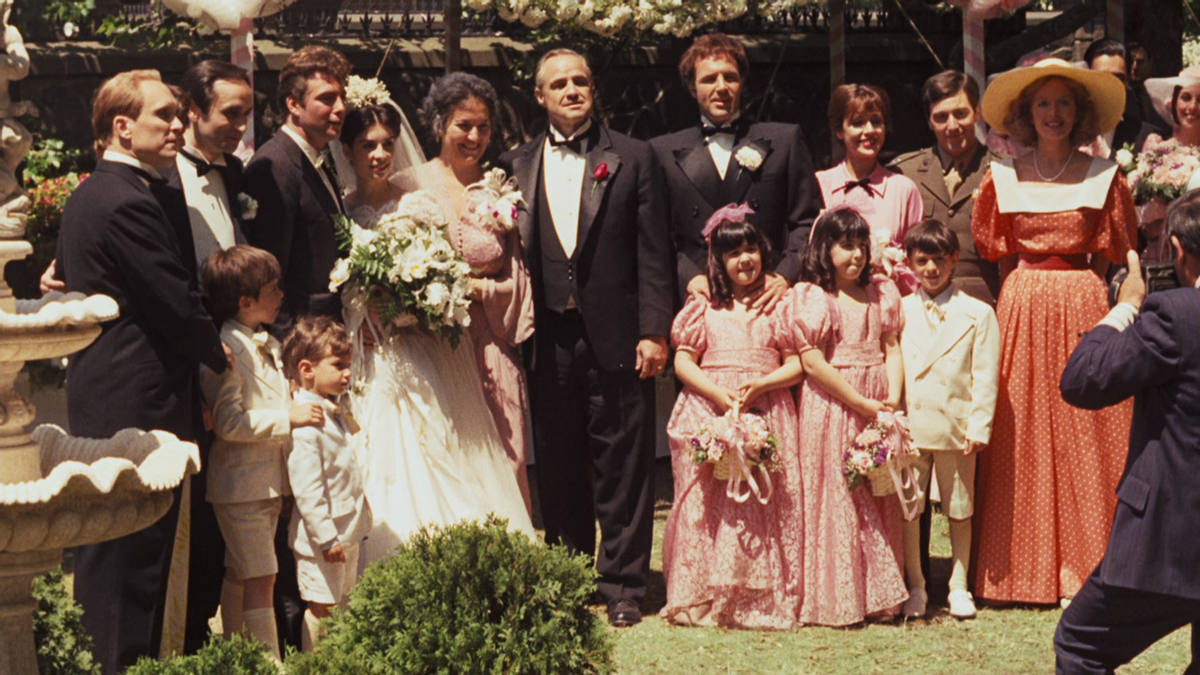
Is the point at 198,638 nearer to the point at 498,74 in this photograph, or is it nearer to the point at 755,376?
the point at 755,376

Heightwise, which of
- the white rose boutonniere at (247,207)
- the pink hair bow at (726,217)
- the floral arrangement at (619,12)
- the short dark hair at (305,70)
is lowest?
the pink hair bow at (726,217)

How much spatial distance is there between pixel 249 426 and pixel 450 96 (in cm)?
189

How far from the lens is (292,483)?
5359 mm

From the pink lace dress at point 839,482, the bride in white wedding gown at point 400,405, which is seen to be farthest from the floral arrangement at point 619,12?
the pink lace dress at point 839,482

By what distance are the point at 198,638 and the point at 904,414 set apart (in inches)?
116

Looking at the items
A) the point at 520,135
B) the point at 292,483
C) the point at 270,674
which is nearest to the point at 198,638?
the point at 292,483

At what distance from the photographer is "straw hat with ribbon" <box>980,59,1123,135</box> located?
6.40 meters

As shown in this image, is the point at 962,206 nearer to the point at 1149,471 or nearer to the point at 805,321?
the point at 805,321

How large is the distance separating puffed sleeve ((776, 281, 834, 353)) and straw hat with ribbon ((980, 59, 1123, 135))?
47.5 inches

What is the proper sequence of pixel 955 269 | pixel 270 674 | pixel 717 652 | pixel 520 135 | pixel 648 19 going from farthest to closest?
pixel 520 135 < pixel 648 19 < pixel 955 269 < pixel 717 652 < pixel 270 674

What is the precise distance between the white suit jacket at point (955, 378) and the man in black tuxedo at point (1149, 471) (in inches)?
72.5

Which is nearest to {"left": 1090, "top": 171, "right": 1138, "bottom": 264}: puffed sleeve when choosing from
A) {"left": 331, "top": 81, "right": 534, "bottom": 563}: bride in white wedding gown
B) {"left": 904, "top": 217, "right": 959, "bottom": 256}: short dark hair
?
{"left": 904, "top": 217, "right": 959, "bottom": 256}: short dark hair

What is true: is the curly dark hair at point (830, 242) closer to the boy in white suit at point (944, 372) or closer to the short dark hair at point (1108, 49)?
Result: the boy in white suit at point (944, 372)

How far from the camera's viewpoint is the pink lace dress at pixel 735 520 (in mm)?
6250
